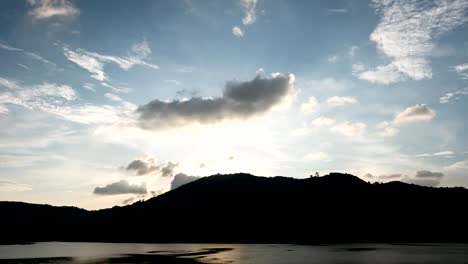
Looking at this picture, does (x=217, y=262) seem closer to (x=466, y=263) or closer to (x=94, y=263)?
(x=94, y=263)

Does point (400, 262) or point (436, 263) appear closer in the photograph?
point (436, 263)

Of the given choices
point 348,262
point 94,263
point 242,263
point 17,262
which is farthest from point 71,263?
point 348,262

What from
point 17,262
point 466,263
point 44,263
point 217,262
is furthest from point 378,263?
point 17,262

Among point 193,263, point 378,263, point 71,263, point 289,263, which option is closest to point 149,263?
point 193,263

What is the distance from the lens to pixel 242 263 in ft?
328

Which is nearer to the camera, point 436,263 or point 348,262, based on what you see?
point 436,263

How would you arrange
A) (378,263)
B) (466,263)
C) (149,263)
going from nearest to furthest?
(466,263) → (378,263) → (149,263)

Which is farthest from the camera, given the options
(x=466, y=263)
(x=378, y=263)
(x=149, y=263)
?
(x=149, y=263)

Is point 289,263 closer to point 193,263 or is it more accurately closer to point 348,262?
point 348,262

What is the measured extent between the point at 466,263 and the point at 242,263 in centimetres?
5040

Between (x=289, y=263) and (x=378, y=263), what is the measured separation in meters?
21.3

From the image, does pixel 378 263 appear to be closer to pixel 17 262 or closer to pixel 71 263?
pixel 71 263

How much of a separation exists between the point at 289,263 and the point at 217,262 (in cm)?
1961

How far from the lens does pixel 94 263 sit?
10825cm
